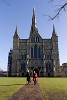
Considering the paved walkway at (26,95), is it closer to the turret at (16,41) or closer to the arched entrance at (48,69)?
the arched entrance at (48,69)

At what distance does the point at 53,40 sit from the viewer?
250 feet

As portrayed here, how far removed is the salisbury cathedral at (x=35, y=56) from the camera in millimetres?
72562

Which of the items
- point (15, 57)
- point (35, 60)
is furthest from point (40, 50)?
point (15, 57)

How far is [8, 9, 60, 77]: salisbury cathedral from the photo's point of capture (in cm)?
7256

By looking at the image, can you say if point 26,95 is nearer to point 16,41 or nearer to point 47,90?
point 47,90

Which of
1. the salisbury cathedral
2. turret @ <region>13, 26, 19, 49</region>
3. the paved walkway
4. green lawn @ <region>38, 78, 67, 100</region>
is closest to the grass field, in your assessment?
green lawn @ <region>38, 78, 67, 100</region>

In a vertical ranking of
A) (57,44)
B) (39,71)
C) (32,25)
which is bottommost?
(39,71)

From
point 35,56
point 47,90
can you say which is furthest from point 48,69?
point 47,90

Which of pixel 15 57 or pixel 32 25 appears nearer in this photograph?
pixel 15 57

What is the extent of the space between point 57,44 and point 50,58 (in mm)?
6327

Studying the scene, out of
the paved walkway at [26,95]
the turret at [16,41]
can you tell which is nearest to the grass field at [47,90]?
the paved walkway at [26,95]

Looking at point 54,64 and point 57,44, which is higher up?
point 57,44

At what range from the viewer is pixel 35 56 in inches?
2906

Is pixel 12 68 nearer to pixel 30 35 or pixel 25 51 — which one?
pixel 25 51
